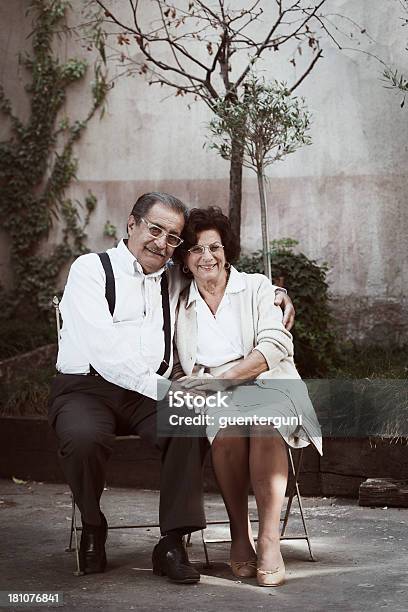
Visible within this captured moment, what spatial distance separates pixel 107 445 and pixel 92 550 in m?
0.44

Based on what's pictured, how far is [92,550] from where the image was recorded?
13.9ft

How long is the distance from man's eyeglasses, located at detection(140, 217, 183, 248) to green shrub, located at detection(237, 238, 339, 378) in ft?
8.19

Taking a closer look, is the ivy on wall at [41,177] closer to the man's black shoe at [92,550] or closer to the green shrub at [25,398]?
the green shrub at [25,398]

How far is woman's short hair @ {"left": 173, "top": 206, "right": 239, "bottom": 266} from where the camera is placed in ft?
14.6

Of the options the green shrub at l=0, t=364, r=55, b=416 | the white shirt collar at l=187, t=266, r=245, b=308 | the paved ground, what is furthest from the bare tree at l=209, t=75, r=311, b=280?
the white shirt collar at l=187, t=266, r=245, b=308

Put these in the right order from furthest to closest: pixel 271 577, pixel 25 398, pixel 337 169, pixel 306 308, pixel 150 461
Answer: pixel 337 169 → pixel 306 308 → pixel 25 398 → pixel 150 461 → pixel 271 577

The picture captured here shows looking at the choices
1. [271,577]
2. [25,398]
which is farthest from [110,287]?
[25,398]

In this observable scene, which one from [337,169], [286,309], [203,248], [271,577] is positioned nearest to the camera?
[271,577]

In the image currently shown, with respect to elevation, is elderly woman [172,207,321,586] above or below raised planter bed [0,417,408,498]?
above

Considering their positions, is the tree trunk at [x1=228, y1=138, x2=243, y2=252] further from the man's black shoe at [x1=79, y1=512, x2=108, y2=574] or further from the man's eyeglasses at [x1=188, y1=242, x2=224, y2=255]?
the man's black shoe at [x1=79, y1=512, x2=108, y2=574]

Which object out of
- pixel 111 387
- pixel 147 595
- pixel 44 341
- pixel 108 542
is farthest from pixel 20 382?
pixel 147 595

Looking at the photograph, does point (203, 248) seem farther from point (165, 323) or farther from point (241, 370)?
point (241, 370)

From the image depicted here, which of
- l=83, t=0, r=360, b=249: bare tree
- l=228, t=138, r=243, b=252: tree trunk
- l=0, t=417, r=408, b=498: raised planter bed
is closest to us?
l=0, t=417, r=408, b=498: raised planter bed

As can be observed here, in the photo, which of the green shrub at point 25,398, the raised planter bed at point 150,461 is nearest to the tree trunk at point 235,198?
the green shrub at point 25,398
